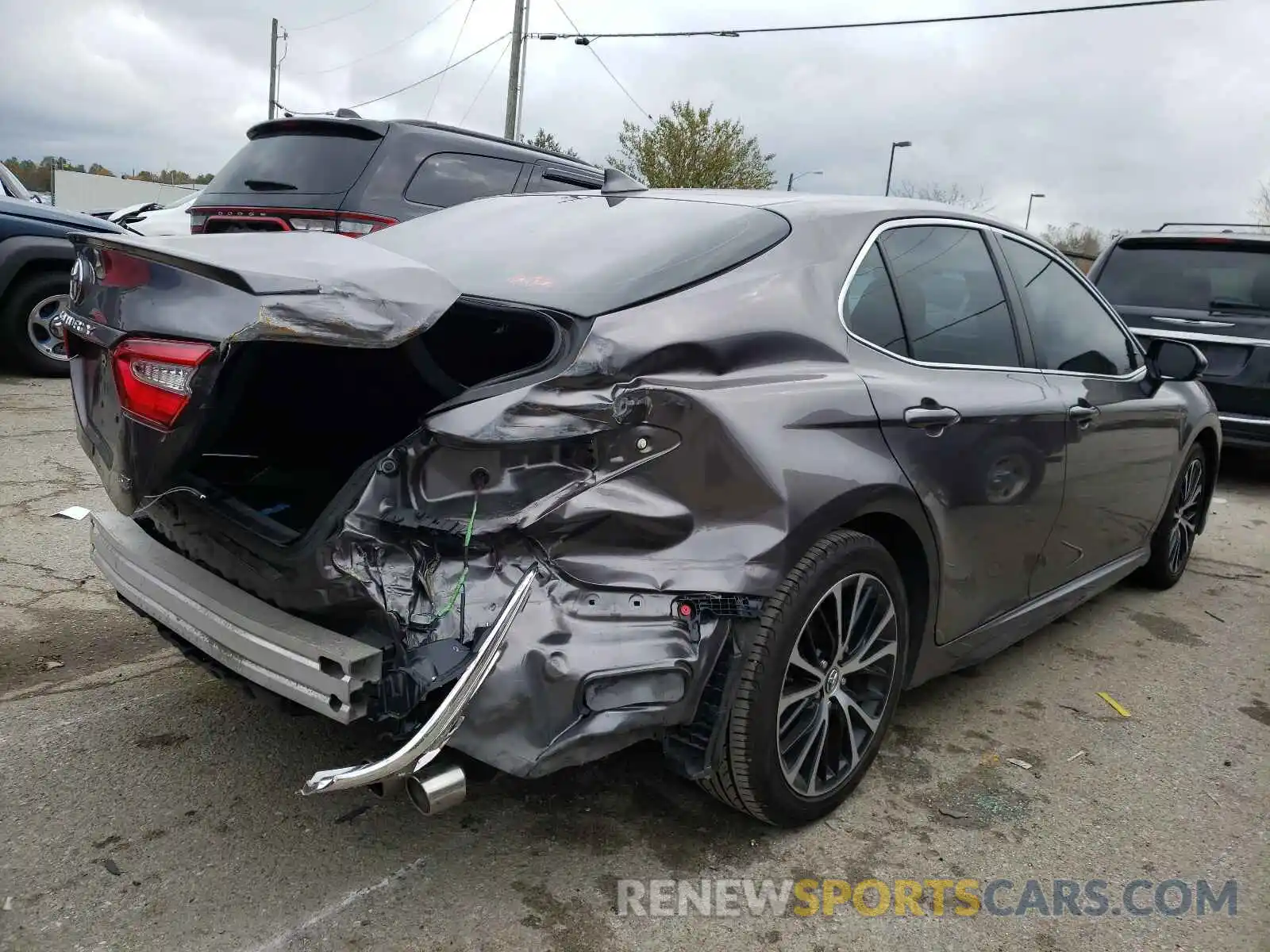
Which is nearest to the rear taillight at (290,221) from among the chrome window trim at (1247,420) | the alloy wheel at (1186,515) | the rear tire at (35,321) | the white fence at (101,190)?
the rear tire at (35,321)

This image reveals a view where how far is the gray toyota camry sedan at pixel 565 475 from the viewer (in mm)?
2000

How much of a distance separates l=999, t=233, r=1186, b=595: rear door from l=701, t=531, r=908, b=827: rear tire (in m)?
1.03

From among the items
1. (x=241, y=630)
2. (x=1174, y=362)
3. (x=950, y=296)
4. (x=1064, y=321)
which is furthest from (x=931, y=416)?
(x=1174, y=362)

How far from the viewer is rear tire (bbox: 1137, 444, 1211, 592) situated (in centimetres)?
464

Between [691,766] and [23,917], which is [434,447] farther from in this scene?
[23,917]

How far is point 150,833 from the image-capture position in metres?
2.42

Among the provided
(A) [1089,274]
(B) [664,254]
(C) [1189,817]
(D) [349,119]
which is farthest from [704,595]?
(A) [1089,274]

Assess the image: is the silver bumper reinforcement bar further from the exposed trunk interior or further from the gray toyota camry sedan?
the exposed trunk interior

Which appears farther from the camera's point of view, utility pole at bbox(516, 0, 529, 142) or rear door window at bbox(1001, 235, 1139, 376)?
utility pole at bbox(516, 0, 529, 142)

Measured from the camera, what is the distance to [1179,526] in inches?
189

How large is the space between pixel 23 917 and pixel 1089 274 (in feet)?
25.6

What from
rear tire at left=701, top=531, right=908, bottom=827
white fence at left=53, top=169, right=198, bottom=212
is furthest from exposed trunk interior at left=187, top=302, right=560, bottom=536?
white fence at left=53, top=169, right=198, bottom=212

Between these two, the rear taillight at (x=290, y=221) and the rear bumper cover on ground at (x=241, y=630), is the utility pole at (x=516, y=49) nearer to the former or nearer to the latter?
the rear taillight at (x=290, y=221)

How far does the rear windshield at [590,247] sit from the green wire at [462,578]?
520mm
